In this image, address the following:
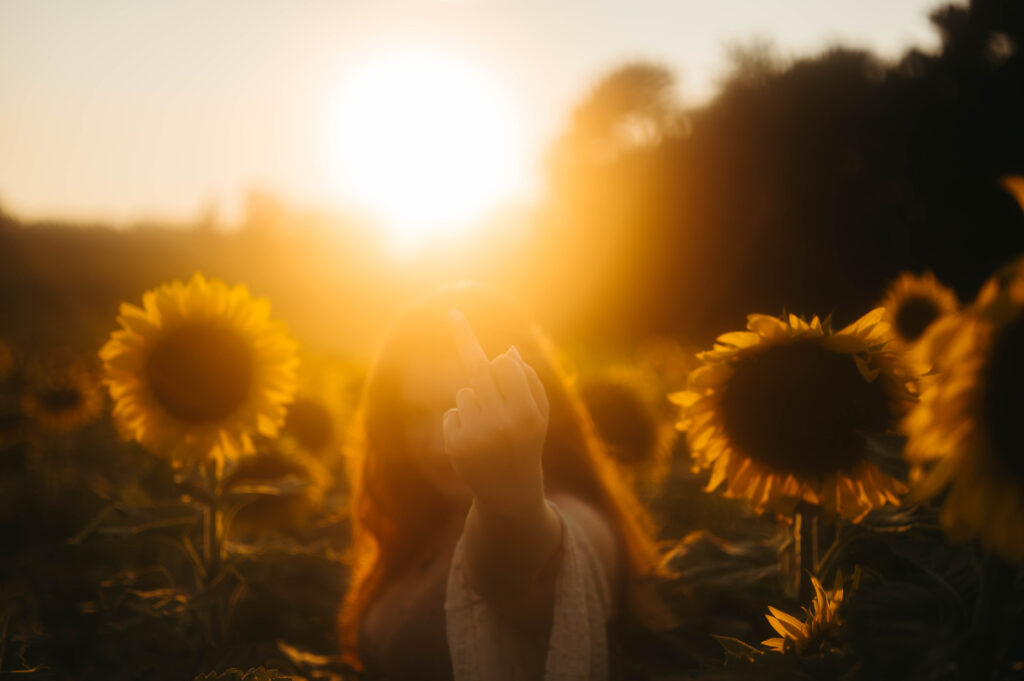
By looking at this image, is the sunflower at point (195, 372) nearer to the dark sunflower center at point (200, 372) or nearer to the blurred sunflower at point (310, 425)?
the dark sunflower center at point (200, 372)

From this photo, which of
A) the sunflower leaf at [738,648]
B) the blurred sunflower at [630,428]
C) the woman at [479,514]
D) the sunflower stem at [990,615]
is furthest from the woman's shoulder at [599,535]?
the blurred sunflower at [630,428]

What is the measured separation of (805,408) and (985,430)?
2.68 ft

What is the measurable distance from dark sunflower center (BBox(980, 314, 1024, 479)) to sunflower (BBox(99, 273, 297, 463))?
2408 mm

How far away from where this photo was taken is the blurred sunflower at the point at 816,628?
50.3 inches

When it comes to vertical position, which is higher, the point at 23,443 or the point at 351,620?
the point at 23,443

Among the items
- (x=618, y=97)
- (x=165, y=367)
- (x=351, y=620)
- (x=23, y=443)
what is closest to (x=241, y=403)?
(x=165, y=367)

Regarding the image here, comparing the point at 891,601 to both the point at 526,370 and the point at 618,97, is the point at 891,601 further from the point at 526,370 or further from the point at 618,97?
the point at 618,97

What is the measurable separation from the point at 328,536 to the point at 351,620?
6.29 ft

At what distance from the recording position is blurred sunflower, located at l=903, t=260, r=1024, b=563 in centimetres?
74

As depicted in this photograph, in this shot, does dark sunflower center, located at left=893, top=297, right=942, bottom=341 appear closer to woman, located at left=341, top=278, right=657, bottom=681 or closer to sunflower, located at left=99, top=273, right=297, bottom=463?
woman, located at left=341, top=278, right=657, bottom=681

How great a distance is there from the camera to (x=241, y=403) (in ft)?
8.71

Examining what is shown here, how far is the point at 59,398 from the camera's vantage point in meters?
6.27

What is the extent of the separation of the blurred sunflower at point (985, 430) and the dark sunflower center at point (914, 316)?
5046mm

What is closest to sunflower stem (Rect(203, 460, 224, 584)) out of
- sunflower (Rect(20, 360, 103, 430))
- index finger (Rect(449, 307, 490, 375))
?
index finger (Rect(449, 307, 490, 375))
